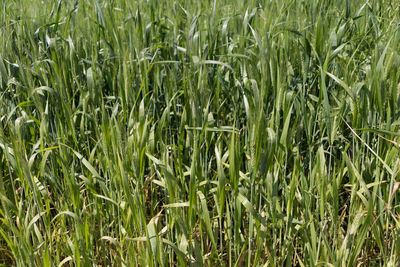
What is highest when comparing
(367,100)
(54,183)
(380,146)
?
(367,100)

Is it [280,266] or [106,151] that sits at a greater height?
[106,151]

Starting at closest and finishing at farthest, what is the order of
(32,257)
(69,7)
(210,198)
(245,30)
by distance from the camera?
1. (32,257)
2. (210,198)
3. (245,30)
4. (69,7)

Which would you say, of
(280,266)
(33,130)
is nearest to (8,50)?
(33,130)

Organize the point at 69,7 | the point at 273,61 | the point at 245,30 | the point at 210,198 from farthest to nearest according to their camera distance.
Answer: the point at 69,7 → the point at 245,30 → the point at 210,198 → the point at 273,61

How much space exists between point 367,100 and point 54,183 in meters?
1.11

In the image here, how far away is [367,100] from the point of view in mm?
1575

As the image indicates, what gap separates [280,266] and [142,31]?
1.21 metres

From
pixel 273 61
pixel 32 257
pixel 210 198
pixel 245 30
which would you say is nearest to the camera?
pixel 32 257

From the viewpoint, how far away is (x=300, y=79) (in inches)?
73.2

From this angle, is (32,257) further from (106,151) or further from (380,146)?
(380,146)

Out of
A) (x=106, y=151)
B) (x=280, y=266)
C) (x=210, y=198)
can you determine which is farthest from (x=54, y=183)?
(x=280, y=266)

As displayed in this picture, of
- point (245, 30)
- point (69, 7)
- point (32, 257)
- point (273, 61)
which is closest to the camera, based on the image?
point (32, 257)

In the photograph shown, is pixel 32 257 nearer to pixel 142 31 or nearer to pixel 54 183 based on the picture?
pixel 54 183

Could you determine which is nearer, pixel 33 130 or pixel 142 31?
pixel 33 130
